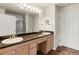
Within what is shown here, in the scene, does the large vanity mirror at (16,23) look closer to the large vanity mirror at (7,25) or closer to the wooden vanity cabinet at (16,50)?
the large vanity mirror at (7,25)

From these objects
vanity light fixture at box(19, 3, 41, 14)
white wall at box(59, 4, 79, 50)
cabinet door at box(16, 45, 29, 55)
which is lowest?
cabinet door at box(16, 45, 29, 55)

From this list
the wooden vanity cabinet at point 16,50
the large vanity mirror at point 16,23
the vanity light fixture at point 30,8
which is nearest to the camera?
the wooden vanity cabinet at point 16,50

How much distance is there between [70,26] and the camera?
6.37 ft

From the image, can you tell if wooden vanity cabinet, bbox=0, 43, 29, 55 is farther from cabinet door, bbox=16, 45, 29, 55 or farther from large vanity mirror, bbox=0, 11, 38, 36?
large vanity mirror, bbox=0, 11, 38, 36

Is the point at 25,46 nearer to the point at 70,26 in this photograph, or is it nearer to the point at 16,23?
the point at 16,23

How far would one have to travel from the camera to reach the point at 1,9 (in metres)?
1.50

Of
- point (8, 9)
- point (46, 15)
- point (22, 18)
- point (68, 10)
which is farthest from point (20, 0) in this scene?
point (68, 10)

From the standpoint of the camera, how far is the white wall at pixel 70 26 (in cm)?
184

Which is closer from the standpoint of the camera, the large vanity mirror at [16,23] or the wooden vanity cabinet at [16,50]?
the wooden vanity cabinet at [16,50]

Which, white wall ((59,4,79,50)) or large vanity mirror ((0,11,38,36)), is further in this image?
white wall ((59,4,79,50))

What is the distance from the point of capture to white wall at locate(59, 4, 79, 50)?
184 centimetres

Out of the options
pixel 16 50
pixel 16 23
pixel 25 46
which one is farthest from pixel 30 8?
pixel 16 50

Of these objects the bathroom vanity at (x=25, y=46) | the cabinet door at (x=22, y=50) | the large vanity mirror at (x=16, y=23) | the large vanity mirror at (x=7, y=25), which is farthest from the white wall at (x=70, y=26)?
the large vanity mirror at (x=7, y=25)

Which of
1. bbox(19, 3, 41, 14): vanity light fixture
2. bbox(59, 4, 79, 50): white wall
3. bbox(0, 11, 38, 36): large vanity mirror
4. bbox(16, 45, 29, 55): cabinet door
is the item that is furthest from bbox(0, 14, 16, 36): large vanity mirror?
bbox(59, 4, 79, 50): white wall
